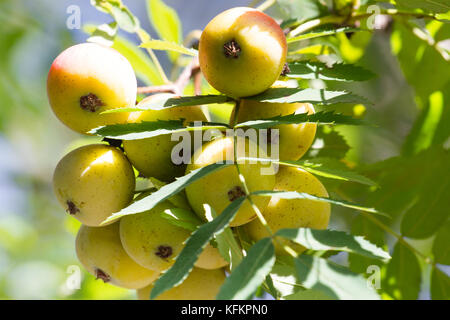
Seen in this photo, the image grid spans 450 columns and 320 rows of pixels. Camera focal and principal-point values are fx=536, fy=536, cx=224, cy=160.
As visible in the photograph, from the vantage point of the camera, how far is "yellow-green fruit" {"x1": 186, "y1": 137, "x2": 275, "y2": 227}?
1143 mm

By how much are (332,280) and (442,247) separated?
88 cm

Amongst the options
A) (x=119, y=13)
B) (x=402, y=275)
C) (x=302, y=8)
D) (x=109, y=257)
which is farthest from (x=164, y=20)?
(x=402, y=275)

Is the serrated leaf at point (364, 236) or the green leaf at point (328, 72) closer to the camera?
the green leaf at point (328, 72)

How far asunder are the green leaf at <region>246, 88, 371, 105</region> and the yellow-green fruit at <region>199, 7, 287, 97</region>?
0.03 metres

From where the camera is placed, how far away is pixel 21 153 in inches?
133

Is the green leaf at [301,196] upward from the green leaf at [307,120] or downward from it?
downward

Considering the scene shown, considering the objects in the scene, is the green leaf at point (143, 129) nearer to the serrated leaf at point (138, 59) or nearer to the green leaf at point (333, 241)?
the green leaf at point (333, 241)

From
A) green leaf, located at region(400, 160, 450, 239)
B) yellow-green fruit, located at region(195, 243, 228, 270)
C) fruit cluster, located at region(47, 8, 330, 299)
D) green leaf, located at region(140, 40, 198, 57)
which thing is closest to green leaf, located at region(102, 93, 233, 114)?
fruit cluster, located at region(47, 8, 330, 299)

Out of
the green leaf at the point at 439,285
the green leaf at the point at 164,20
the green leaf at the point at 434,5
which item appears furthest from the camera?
the green leaf at the point at 164,20

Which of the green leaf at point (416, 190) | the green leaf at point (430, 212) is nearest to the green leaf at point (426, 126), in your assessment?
the green leaf at point (416, 190)

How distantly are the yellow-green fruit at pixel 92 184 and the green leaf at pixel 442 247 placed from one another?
963 mm

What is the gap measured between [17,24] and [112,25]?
1243mm

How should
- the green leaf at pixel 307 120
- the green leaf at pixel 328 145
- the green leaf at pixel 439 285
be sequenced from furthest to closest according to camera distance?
the green leaf at pixel 328 145 → the green leaf at pixel 439 285 → the green leaf at pixel 307 120

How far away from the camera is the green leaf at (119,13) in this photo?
1.55 metres
